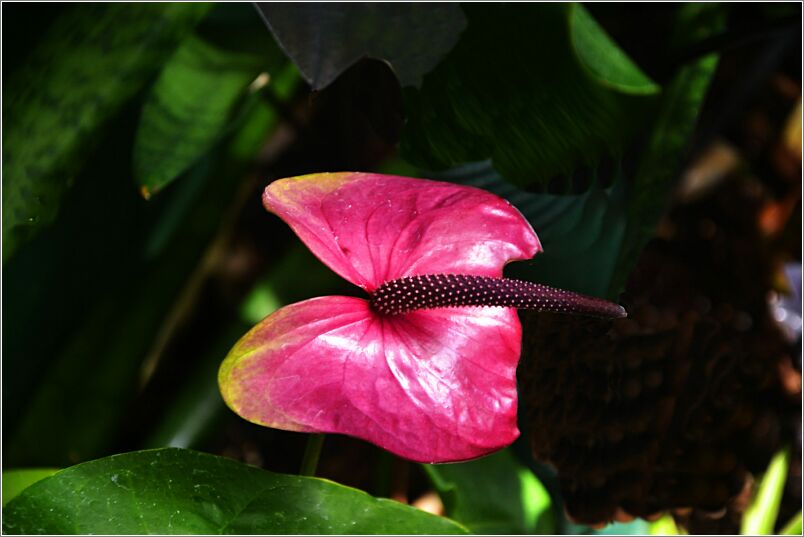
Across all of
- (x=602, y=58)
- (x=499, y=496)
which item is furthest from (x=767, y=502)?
(x=602, y=58)

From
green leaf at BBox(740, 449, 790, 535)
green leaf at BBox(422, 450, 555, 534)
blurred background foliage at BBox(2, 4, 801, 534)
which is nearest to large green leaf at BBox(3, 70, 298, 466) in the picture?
blurred background foliage at BBox(2, 4, 801, 534)

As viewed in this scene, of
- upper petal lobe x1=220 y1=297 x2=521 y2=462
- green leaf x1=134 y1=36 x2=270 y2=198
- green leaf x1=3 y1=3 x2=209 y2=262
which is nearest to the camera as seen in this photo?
upper petal lobe x1=220 y1=297 x2=521 y2=462

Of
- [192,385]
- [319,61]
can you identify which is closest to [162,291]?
[192,385]

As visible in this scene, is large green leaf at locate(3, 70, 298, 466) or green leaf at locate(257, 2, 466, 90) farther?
large green leaf at locate(3, 70, 298, 466)

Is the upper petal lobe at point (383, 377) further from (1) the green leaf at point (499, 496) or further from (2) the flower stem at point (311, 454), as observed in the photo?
(1) the green leaf at point (499, 496)

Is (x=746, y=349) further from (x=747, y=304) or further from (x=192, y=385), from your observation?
(x=192, y=385)

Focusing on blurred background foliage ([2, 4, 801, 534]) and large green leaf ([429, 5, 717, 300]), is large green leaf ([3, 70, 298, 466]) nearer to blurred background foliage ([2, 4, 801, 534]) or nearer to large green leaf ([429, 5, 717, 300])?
blurred background foliage ([2, 4, 801, 534])

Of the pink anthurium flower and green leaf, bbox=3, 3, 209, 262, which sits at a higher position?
green leaf, bbox=3, 3, 209, 262
